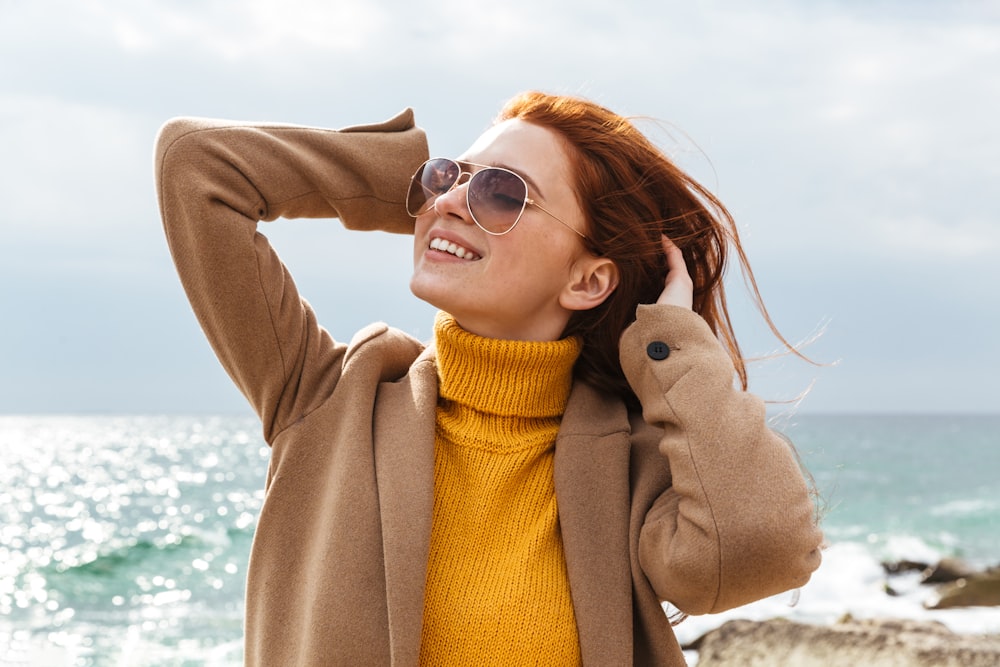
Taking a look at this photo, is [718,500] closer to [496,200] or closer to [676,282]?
[676,282]

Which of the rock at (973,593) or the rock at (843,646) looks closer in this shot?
the rock at (843,646)

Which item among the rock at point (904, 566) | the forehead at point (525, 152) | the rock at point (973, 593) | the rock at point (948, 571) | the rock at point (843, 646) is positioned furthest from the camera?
the rock at point (904, 566)

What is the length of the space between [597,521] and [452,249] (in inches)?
32.7

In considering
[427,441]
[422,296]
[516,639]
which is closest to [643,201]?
[422,296]

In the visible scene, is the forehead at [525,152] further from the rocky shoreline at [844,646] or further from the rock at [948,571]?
the rock at [948,571]

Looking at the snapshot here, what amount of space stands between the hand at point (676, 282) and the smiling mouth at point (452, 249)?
549 mm

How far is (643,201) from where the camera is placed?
2.99m

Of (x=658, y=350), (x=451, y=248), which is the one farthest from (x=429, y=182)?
(x=658, y=350)

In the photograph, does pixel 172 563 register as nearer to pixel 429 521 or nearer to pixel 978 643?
pixel 978 643

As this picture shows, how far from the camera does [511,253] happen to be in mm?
2816

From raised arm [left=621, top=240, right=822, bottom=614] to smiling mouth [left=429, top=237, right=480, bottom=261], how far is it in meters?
0.55

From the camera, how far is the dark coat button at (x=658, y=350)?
2754mm

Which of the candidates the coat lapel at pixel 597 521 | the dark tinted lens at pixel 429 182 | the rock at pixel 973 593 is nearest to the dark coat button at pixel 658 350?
the coat lapel at pixel 597 521

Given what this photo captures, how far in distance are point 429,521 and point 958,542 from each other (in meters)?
25.0
